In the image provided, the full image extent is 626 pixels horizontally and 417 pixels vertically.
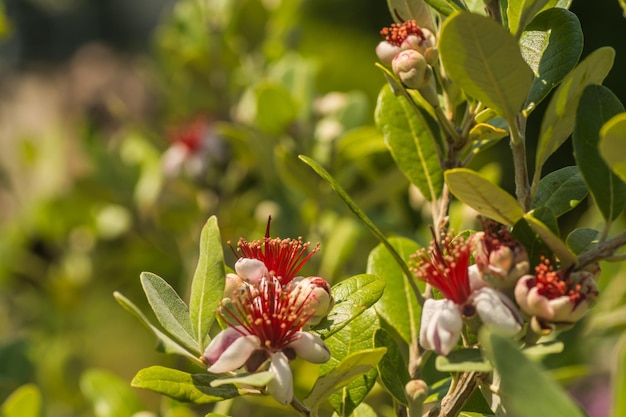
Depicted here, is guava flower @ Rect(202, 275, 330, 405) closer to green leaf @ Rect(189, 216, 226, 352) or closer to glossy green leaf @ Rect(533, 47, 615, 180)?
green leaf @ Rect(189, 216, 226, 352)

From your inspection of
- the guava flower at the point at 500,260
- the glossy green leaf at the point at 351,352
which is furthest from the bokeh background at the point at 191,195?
the guava flower at the point at 500,260

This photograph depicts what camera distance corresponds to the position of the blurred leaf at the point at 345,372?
2.13 ft

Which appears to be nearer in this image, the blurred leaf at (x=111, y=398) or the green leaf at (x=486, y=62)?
the green leaf at (x=486, y=62)

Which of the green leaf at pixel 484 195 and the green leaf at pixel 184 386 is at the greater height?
the green leaf at pixel 484 195

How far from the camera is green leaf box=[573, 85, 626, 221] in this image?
0.65 metres

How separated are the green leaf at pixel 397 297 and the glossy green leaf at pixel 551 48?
27 cm

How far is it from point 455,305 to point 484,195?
0.09m

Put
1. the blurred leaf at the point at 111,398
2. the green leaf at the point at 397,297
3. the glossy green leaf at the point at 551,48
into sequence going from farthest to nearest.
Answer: the blurred leaf at the point at 111,398 < the green leaf at the point at 397,297 < the glossy green leaf at the point at 551,48

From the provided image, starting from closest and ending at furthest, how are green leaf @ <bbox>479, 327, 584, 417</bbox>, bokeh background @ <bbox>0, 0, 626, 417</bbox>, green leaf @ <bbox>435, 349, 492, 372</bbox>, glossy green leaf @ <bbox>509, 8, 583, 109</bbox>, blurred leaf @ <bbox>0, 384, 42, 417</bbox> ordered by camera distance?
green leaf @ <bbox>479, 327, 584, 417</bbox> → green leaf @ <bbox>435, 349, 492, 372</bbox> → glossy green leaf @ <bbox>509, 8, 583, 109</bbox> → blurred leaf @ <bbox>0, 384, 42, 417</bbox> → bokeh background @ <bbox>0, 0, 626, 417</bbox>

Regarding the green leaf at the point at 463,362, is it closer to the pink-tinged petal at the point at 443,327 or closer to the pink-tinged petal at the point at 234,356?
the pink-tinged petal at the point at 443,327

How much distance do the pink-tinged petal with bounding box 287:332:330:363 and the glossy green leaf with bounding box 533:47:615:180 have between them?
25 centimetres

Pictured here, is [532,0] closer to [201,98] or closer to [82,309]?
[201,98]

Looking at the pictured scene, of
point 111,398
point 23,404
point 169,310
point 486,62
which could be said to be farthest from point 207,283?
point 111,398

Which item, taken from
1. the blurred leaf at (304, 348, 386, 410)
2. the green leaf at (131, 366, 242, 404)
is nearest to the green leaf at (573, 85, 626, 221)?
the blurred leaf at (304, 348, 386, 410)
